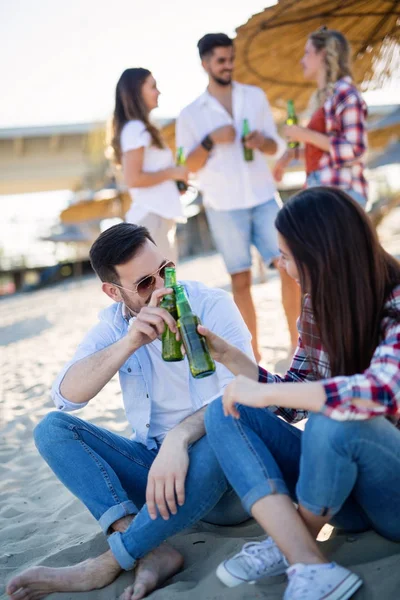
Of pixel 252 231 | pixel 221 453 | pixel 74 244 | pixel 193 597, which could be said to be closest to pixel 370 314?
pixel 221 453

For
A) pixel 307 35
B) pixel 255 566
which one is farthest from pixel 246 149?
pixel 255 566

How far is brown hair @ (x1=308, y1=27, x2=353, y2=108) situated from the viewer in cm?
412

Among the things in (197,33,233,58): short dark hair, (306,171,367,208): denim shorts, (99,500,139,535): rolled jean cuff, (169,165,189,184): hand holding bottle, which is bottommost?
(99,500,139,535): rolled jean cuff

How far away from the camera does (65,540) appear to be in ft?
8.99

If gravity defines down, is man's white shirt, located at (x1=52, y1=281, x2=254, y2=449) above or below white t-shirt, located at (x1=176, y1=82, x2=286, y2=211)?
below

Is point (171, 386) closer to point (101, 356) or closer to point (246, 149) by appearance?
point (101, 356)

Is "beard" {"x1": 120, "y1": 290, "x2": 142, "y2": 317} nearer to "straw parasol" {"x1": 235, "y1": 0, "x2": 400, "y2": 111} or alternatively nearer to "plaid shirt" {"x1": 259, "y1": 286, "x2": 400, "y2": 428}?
"plaid shirt" {"x1": 259, "y1": 286, "x2": 400, "y2": 428}

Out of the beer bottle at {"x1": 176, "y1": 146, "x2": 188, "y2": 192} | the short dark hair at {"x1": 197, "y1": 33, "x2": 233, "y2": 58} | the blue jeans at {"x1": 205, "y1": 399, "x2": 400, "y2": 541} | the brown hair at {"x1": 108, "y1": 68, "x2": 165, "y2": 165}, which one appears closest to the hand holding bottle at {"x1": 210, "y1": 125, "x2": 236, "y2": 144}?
the beer bottle at {"x1": 176, "y1": 146, "x2": 188, "y2": 192}

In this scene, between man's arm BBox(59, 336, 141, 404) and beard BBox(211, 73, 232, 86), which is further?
beard BBox(211, 73, 232, 86)

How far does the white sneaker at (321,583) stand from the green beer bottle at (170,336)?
895 mm

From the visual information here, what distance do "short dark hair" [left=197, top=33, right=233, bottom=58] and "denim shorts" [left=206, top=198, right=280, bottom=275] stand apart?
110 centimetres

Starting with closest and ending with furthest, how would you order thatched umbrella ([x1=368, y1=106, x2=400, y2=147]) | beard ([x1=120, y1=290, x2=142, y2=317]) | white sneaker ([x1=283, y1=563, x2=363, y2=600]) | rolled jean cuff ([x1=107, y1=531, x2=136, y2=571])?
white sneaker ([x1=283, y1=563, x2=363, y2=600])
rolled jean cuff ([x1=107, y1=531, x2=136, y2=571])
beard ([x1=120, y1=290, x2=142, y2=317])
thatched umbrella ([x1=368, y1=106, x2=400, y2=147])

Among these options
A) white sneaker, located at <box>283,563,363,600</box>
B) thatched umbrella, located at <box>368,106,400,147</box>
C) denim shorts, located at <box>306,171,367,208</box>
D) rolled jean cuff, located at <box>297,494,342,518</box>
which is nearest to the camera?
white sneaker, located at <box>283,563,363,600</box>

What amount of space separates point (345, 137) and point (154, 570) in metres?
2.95
